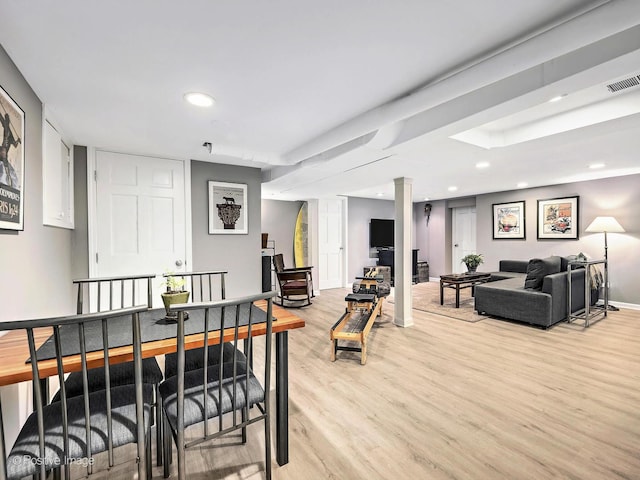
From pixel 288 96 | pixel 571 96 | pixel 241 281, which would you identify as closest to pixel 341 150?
pixel 288 96

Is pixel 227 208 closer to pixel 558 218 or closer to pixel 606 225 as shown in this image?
pixel 606 225

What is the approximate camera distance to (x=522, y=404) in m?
2.24

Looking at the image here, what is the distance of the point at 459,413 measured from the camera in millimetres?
2143

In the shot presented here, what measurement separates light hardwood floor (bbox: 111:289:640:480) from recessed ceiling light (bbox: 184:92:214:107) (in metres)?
2.21

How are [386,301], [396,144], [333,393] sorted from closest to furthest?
[333,393] → [396,144] → [386,301]

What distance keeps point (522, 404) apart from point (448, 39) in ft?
8.06

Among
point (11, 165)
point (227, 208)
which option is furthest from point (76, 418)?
point (227, 208)

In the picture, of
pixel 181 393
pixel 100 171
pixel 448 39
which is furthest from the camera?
pixel 100 171

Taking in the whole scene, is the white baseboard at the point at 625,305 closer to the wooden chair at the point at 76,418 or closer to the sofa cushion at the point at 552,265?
the sofa cushion at the point at 552,265

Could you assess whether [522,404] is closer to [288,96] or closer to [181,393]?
[181,393]

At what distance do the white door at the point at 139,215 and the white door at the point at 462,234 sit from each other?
662 centimetres

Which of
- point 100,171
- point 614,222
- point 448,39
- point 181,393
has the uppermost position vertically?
point 448,39

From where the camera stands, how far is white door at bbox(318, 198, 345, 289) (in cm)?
681

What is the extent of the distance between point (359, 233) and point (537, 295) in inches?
160
